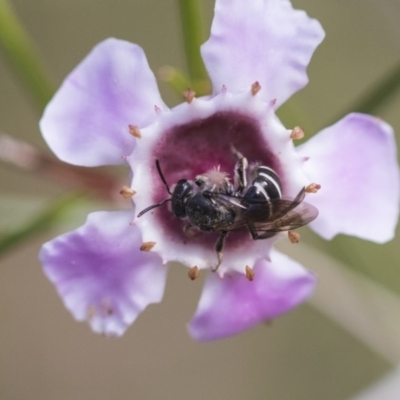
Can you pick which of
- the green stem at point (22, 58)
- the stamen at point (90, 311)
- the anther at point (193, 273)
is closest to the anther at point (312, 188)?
the anther at point (193, 273)

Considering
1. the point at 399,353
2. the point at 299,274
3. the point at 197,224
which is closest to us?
the point at 197,224

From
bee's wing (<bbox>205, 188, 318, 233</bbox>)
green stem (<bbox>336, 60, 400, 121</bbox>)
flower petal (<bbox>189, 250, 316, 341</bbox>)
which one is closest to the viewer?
bee's wing (<bbox>205, 188, 318, 233</bbox>)

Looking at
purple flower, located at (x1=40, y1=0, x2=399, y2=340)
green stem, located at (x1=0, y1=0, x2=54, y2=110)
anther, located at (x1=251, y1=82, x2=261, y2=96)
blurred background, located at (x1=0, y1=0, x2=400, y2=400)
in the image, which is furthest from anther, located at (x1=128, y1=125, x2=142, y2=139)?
blurred background, located at (x1=0, y1=0, x2=400, y2=400)

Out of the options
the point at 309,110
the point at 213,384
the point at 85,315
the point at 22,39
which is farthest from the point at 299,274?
the point at 213,384

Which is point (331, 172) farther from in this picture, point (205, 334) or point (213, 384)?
point (213, 384)

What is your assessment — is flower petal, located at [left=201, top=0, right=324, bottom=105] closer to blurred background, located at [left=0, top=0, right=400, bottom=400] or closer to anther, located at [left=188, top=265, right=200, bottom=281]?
anther, located at [left=188, top=265, right=200, bottom=281]

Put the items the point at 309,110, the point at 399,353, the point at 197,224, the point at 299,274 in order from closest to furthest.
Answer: the point at 197,224
the point at 299,274
the point at 399,353
the point at 309,110
